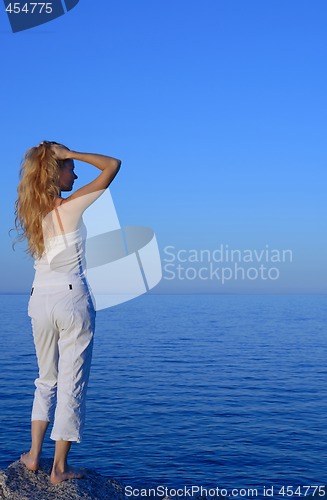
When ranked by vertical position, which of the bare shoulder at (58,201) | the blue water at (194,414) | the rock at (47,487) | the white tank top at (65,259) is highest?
the bare shoulder at (58,201)

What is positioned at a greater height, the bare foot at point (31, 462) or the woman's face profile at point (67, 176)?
the woman's face profile at point (67, 176)

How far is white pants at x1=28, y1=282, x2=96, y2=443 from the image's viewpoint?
532 cm

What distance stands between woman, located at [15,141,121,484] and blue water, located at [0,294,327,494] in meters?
5.49

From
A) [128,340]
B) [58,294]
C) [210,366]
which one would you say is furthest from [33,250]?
[128,340]

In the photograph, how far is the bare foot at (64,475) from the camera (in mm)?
Answer: 5578

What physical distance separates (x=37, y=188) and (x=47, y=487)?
2847 mm

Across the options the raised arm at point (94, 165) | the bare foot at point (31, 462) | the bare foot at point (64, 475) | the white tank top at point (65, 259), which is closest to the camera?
the raised arm at point (94, 165)

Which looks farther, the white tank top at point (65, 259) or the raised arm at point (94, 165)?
the white tank top at point (65, 259)

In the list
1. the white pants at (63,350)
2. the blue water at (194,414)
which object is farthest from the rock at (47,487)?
the blue water at (194,414)

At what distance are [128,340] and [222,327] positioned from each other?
16506 mm

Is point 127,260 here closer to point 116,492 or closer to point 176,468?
point 116,492

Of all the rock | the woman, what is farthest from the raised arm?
the rock

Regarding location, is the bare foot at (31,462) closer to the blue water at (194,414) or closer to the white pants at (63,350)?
the white pants at (63,350)

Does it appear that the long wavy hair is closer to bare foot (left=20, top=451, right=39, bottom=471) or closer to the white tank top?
the white tank top
